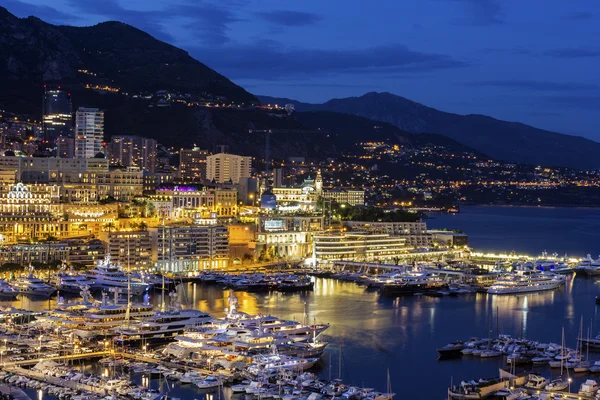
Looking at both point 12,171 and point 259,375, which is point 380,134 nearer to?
point 12,171

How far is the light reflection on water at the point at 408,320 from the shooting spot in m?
25.0

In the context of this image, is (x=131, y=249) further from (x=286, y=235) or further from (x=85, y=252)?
(x=286, y=235)

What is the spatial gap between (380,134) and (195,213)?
255 ft

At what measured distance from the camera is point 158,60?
108062 mm

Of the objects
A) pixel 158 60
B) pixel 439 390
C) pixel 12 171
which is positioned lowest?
pixel 439 390

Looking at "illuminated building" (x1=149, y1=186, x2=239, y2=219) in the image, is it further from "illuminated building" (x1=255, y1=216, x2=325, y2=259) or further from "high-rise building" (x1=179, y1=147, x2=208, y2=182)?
"high-rise building" (x1=179, y1=147, x2=208, y2=182)

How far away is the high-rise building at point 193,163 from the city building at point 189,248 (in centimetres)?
2910

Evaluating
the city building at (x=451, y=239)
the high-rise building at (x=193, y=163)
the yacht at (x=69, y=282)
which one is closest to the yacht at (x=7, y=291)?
the yacht at (x=69, y=282)

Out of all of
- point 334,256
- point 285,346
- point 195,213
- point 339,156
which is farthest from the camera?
point 339,156

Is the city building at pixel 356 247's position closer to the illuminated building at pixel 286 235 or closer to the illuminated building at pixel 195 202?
the illuminated building at pixel 286 235

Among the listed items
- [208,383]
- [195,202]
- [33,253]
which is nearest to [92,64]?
[195,202]

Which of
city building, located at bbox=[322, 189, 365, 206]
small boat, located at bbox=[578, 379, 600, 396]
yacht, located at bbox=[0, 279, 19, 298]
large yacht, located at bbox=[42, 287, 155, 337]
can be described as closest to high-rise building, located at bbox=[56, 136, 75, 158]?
city building, located at bbox=[322, 189, 365, 206]

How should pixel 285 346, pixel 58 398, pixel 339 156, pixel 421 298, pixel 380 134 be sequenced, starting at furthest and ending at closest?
pixel 380 134 → pixel 339 156 → pixel 421 298 → pixel 285 346 → pixel 58 398

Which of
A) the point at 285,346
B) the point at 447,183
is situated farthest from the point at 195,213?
the point at 447,183
